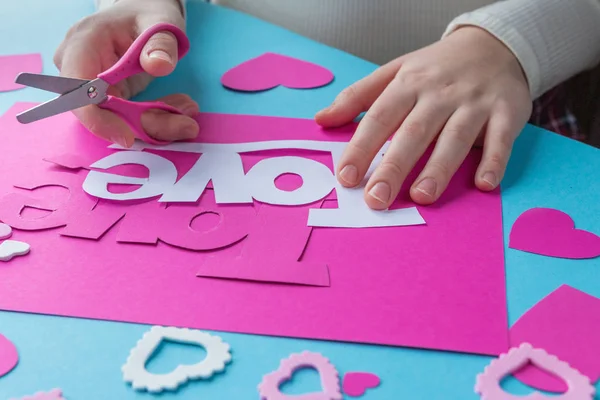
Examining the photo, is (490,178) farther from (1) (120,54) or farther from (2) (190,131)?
(1) (120,54)

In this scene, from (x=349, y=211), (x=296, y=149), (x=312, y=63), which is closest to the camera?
(x=349, y=211)

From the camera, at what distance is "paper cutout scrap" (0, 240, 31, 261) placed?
52cm

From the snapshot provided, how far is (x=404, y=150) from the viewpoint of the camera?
62 cm

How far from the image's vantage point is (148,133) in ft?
2.28

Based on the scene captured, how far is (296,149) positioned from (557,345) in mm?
346

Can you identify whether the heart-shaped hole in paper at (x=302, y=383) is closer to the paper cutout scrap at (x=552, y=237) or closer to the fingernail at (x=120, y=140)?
the paper cutout scrap at (x=552, y=237)

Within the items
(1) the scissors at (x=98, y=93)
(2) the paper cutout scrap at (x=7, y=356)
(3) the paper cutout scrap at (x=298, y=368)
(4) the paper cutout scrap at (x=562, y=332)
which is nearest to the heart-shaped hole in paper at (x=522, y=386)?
(4) the paper cutout scrap at (x=562, y=332)

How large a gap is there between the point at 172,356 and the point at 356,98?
15.9 inches

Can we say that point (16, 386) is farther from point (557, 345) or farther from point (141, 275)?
point (557, 345)

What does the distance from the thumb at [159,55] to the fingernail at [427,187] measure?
30 cm

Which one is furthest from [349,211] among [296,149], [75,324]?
[75,324]

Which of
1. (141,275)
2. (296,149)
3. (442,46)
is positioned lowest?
(141,275)

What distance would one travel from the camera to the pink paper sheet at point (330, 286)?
0.45 m

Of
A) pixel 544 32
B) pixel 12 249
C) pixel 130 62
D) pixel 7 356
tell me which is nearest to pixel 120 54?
pixel 130 62
